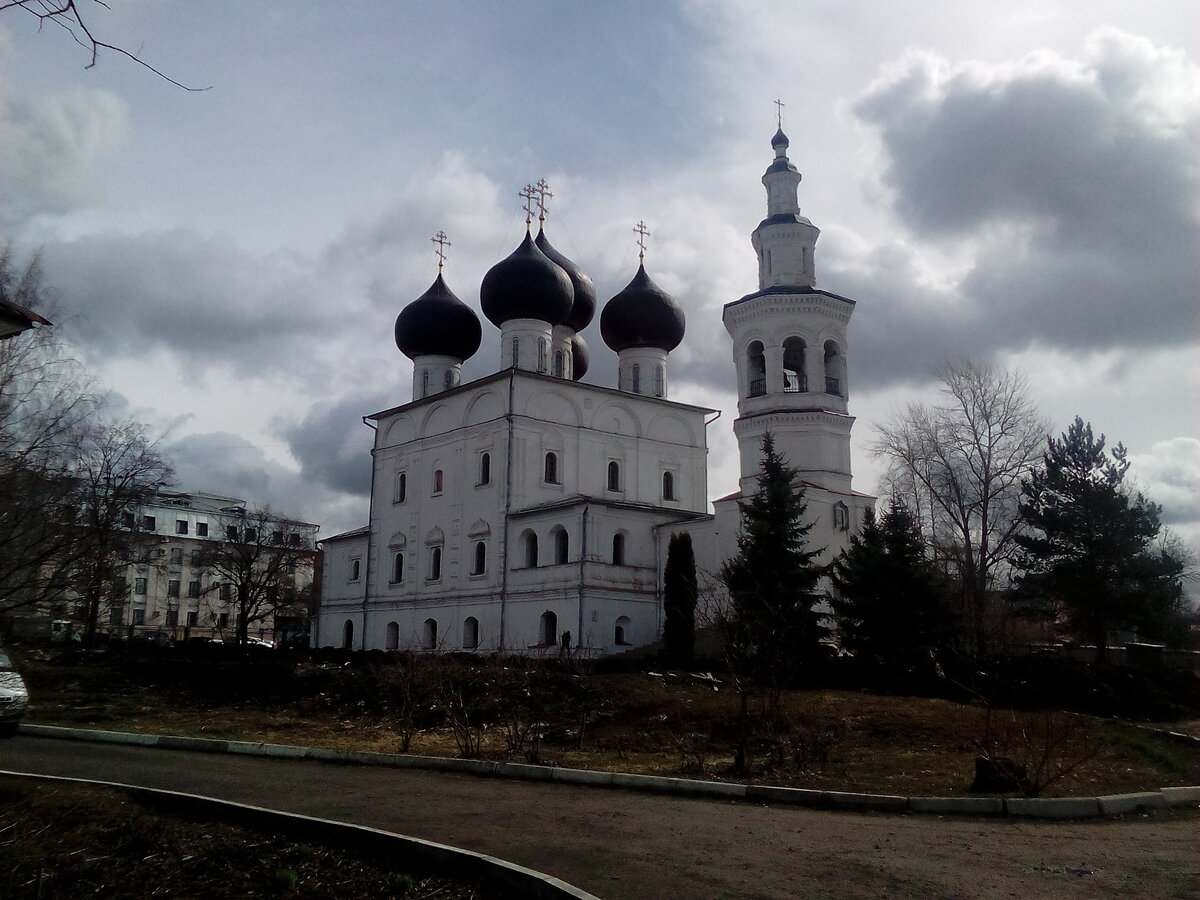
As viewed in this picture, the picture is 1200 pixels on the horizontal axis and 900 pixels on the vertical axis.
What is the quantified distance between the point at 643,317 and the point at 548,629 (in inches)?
483

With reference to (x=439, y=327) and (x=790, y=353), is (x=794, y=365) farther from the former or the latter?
(x=439, y=327)

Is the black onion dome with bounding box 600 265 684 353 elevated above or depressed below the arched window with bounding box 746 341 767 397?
above

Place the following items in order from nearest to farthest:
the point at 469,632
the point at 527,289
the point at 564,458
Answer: the point at 469,632, the point at 564,458, the point at 527,289

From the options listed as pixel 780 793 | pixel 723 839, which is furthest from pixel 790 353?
pixel 723 839

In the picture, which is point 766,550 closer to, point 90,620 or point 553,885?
point 553,885

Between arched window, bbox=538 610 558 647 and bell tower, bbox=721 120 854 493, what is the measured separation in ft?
22.1

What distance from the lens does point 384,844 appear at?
22.2 ft

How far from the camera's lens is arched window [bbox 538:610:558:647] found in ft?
94.4

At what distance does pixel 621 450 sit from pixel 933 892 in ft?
92.0

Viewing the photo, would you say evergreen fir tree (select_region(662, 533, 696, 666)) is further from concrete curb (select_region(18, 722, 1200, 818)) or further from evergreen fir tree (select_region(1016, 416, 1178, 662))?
concrete curb (select_region(18, 722, 1200, 818))

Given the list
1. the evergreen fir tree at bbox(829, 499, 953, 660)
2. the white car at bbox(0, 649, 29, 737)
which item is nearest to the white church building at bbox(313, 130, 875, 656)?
the evergreen fir tree at bbox(829, 499, 953, 660)

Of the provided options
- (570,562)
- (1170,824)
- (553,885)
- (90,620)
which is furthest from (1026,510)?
(90,620)

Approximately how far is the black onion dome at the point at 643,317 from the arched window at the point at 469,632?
11208 millimetres

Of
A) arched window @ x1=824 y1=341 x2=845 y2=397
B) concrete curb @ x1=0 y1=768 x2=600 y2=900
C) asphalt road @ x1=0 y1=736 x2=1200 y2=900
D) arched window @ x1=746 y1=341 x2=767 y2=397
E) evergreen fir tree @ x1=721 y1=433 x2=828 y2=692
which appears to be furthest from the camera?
arched window @ x1=746 y1=341 x2=767 y2=397
